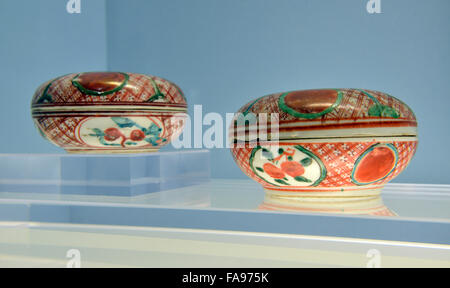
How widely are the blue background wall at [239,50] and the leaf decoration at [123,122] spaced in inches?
17.6

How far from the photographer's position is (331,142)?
49cm

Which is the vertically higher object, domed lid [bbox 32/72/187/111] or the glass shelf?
domed lid [bbox 32/72/187/111]

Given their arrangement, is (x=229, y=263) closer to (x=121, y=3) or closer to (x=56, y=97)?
(x=56, y=97)

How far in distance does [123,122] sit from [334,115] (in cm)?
35

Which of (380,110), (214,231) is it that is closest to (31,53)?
(214,231)

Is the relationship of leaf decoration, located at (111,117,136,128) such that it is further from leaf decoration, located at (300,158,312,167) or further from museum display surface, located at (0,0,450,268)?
leaf decoration, located at (300,158,312,167)

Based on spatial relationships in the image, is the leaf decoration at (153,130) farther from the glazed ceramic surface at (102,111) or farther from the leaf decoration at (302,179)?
the leaf decoration at (302,179)

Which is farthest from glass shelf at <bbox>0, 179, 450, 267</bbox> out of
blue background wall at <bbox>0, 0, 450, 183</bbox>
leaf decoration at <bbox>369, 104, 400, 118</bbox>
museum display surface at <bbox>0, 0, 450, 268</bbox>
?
blue background wall at <bbox>0, 0, 450, 183</bbox>

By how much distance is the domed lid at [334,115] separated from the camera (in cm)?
49

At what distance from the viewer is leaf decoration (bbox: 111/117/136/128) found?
0.72 m

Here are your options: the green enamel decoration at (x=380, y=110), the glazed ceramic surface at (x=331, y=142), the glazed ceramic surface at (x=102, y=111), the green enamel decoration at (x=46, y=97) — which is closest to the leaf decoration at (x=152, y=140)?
the glazed ceramic surface at (x=102, y=111)

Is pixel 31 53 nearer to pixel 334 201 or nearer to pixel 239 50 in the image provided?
pixel 239 50

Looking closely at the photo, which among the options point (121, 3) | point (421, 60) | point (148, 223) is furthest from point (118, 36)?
point (148, 223)

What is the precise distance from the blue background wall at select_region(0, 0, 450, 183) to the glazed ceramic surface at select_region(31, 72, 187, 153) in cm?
38
